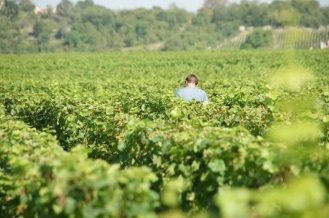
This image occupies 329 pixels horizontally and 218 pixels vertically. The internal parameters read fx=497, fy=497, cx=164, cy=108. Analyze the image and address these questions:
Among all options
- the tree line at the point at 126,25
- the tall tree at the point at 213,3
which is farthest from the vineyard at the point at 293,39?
the tall tree at the point at 213,3

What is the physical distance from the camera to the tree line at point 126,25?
116438 mm

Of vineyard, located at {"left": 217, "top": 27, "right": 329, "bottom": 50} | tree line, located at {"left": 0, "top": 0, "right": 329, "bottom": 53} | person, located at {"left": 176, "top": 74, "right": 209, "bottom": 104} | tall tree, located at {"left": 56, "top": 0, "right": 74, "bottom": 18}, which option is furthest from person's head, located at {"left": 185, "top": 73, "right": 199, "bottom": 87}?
tall tree, located at {"left": 56, "top": 0, "right": 74, "bottom": 18}

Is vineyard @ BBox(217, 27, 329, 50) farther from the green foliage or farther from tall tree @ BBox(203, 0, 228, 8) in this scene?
tall tree @ BBox(203, 0, 228, 8)

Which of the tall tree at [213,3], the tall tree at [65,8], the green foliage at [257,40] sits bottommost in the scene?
the green foliage at [257,40]

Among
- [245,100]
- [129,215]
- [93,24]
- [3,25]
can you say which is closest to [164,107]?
[245,100]

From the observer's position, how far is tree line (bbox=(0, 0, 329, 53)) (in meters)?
116

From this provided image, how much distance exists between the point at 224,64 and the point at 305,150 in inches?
1338

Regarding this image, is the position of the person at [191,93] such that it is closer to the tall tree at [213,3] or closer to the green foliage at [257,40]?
the green foliage at [257,40]

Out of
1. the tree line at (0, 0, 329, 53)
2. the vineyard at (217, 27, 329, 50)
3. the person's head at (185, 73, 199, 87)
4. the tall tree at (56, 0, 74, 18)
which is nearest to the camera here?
the vineyard at (217, 27, 329, 50)

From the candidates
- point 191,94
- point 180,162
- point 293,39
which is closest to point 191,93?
point 191,94

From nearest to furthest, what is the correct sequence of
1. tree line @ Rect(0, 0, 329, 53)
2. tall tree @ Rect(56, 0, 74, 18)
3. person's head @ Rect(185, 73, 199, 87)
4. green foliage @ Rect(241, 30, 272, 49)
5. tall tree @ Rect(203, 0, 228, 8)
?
person's head @ Rect(185, 73, 199, 87), green foliage @ Rect(241, 30, 272, 49), tree line @ Rect(0, 0, 329, 53), tall tree @ Rect(56, 0, 74, 18), tall tree @ Rect(203, 0, 228, 8)

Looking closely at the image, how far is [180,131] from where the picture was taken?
475 centimetres

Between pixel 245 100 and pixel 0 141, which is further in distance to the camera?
pixel 245 100

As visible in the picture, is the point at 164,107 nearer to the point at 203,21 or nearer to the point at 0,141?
the point at 0,141
